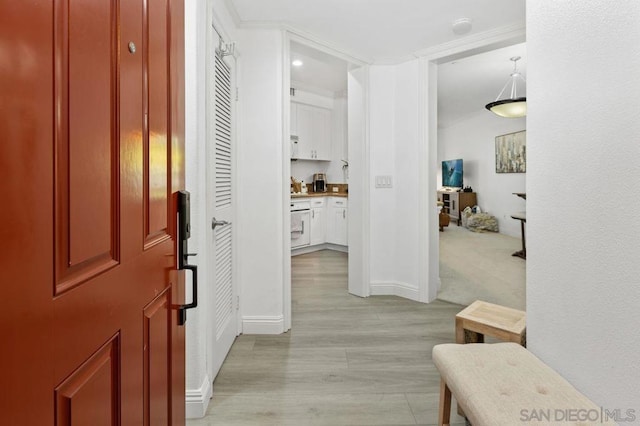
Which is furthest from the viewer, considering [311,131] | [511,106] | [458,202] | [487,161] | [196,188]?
[458,202]

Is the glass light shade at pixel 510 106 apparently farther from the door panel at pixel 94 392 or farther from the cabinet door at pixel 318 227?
the door panel at pixel 94 392

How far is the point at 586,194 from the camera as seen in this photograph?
3.79 ft

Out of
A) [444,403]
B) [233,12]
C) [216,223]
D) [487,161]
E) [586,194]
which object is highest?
[233,12]

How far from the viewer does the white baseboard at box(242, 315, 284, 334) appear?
8.55ft

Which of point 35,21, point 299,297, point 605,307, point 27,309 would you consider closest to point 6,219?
point 27,309

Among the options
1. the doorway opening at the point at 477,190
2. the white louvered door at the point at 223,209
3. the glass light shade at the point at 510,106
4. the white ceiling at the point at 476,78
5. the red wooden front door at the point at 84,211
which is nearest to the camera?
the red wooden front door at the point at 84,211

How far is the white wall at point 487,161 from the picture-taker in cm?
730

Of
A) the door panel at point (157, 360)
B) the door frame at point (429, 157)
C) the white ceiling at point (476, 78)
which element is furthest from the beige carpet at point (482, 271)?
the door panel at point (157, 360)

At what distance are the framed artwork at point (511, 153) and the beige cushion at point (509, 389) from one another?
6514 mm

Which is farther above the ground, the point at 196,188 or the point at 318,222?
the point at 196,188

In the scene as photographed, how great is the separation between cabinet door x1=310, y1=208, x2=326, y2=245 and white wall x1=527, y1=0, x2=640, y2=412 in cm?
427

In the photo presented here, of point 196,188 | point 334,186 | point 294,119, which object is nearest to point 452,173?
point 334,186

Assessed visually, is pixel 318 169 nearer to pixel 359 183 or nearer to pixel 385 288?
pixel 359 183

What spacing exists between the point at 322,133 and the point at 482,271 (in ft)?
11.3
